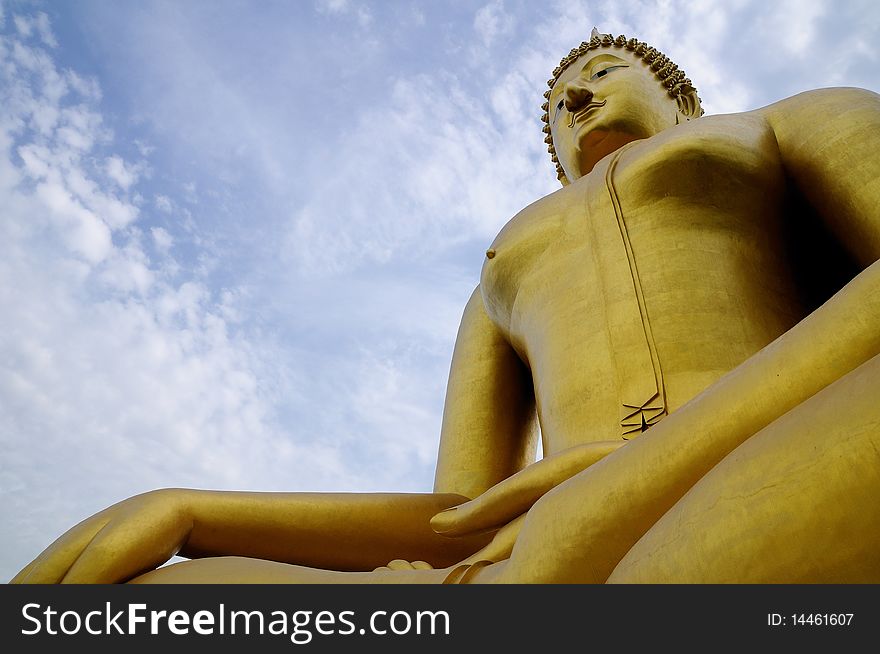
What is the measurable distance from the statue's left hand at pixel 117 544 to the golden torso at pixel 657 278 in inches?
64.2

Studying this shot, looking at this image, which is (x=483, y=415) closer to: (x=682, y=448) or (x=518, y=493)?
(x=518, y=493)

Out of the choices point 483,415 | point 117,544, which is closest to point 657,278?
point 483,415

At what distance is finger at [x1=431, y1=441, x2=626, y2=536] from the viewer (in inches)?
117

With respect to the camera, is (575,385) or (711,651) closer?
(711,651)

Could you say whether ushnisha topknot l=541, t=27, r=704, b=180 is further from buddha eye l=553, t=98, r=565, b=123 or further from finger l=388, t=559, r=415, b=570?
finger l=388, t=559, r=415, b=570

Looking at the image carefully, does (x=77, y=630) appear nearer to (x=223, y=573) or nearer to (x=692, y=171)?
(x=223, y=573)

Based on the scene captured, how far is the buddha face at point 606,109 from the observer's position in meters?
5.20

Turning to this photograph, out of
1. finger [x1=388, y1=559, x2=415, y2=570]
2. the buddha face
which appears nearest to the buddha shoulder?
the buddha face

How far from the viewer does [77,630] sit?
237 cm

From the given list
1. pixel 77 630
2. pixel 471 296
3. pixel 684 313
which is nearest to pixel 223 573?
pixel 77 630

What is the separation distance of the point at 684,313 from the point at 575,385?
560 millimetres

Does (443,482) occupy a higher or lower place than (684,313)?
lower

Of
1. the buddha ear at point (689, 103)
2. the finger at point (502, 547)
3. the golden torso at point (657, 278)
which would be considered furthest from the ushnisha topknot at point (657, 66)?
the finger at point (502, 547)

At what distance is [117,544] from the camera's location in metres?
3.02
